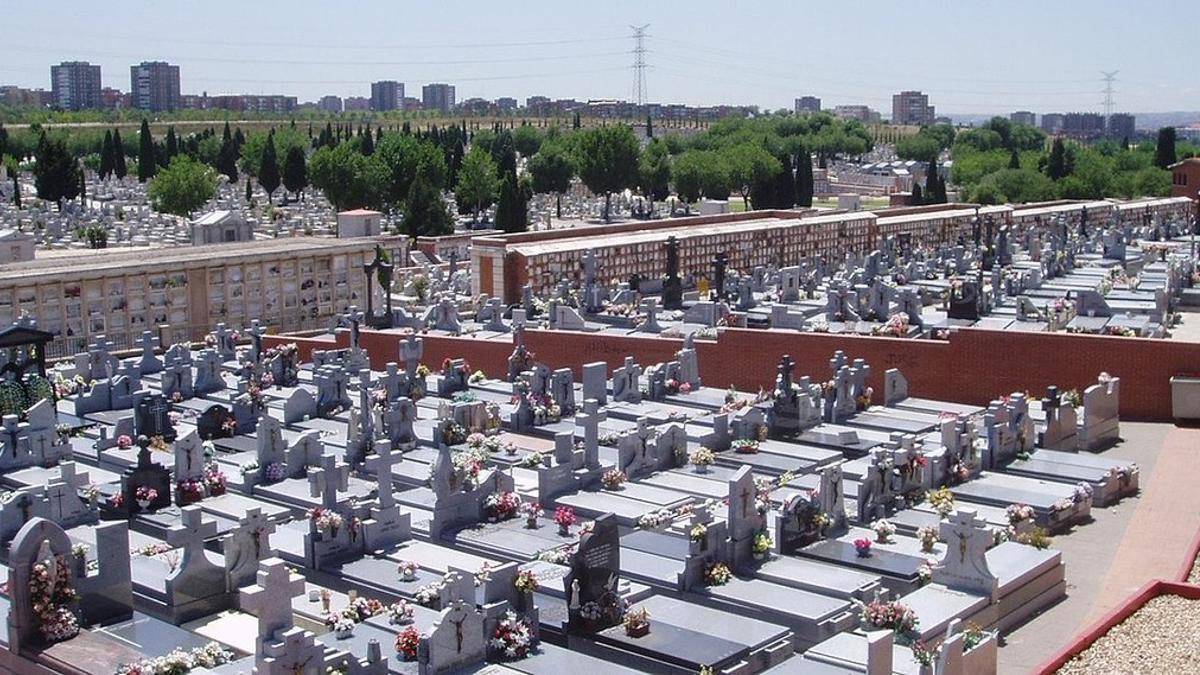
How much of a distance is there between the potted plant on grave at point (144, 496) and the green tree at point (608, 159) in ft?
195


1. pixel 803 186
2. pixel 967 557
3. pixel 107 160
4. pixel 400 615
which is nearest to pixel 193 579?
pixel 400 615

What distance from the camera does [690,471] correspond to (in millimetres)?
Result: 20188

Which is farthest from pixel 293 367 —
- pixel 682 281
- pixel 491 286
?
pixel 682 281

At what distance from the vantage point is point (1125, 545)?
56.9ft

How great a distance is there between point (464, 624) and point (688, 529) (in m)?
3.59

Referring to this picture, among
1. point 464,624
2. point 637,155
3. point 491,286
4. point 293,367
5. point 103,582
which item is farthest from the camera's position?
point 637,155

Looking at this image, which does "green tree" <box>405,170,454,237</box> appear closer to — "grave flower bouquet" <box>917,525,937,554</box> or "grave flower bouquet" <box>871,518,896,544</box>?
"grave flower bouquet" <box>871,518,896,544</box>

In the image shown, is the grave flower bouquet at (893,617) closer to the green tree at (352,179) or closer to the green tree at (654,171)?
the green tree at (352,179)

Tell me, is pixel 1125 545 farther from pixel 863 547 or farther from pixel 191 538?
pixel 191 538

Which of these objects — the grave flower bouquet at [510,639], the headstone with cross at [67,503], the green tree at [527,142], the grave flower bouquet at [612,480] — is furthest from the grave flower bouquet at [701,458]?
the green tree at [527,142]

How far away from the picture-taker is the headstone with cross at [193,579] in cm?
1424

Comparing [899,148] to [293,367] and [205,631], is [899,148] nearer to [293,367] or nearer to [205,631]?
[293,367]

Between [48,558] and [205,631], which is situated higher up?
[48,558]

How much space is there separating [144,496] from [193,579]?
425 cm
